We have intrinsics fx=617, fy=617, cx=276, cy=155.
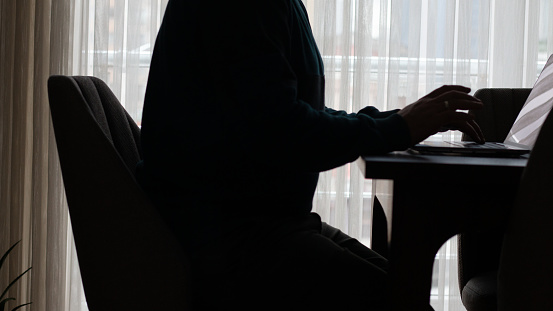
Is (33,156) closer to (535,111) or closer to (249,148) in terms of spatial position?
(249,148)

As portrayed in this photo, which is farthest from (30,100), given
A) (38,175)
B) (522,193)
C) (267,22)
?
(522,193)

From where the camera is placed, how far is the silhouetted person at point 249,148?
0.90 meters

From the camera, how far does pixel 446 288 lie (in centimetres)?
228

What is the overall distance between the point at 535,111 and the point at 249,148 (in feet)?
2.67

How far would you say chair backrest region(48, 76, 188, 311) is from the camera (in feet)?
3.03

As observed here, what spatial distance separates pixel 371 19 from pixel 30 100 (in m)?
1.26

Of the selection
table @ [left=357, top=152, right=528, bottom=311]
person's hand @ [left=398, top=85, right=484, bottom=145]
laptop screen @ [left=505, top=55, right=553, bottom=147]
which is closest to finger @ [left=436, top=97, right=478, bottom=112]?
person's hand @ [left=398, top=85, right=484, bottom=145]

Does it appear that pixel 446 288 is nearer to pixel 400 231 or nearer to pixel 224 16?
pixel 400 231

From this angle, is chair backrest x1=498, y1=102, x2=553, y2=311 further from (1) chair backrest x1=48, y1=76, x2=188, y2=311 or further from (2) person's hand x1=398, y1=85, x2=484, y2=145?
(1) chair backrest x1=48, y1=76, x2=188, y2=311

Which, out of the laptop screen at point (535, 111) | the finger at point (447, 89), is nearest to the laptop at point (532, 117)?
the laptop screen at point (535, 111)

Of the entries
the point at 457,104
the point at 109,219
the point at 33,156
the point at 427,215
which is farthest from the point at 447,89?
the point at 33,156

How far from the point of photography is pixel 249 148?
92cm

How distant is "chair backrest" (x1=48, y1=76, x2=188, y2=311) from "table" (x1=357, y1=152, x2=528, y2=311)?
1.04 ft

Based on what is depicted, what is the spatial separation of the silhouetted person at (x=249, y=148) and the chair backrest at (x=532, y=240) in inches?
7.2
